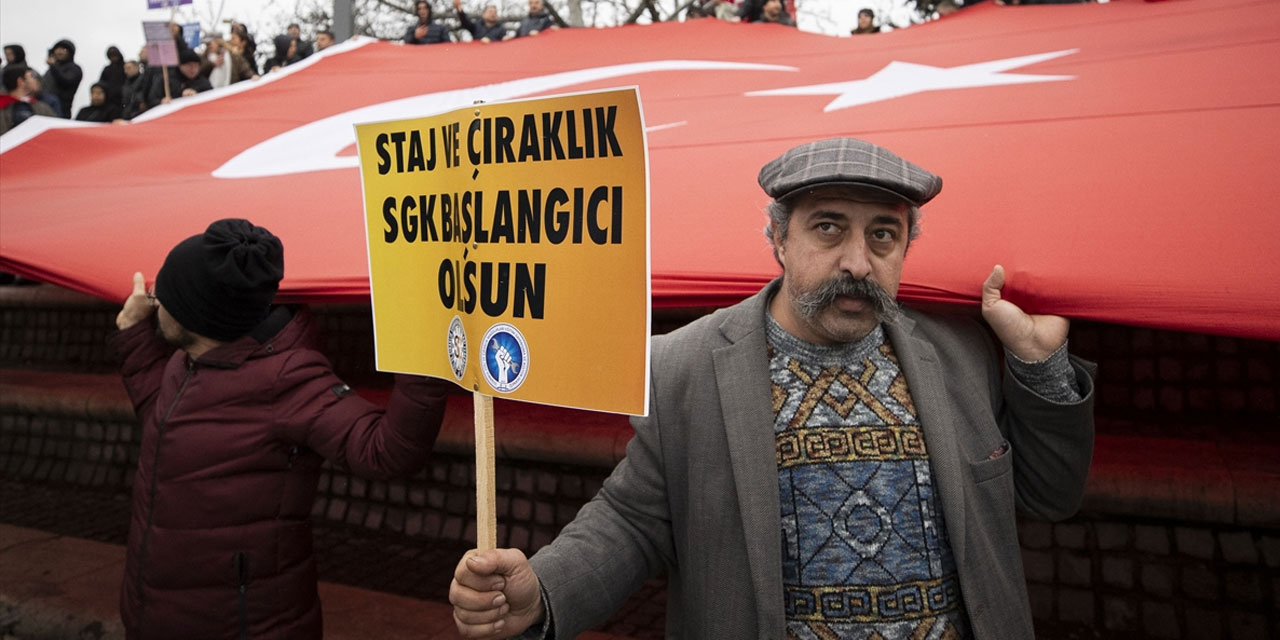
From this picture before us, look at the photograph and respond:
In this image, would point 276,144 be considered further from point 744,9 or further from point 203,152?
point 744,9

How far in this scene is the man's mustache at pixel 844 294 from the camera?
154cm

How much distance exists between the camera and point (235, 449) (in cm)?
230

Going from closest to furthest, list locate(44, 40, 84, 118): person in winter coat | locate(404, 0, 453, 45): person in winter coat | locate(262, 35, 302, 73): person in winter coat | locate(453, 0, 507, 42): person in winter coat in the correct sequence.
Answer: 1. locate(404, 0, 453, 45): person in winter coat
2. locate(453, 0, 507, 42): person in winter coat
3. locate(262, 35, 302, 73): person in winter coat
4. locate(44, 40, 84, 118): person in winter coat

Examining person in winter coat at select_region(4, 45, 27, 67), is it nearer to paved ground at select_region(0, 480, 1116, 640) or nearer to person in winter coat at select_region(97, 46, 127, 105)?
person in winter coat at select_region(97, 46, 127, 105)

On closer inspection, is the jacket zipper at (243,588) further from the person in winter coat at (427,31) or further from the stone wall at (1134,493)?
the person in winter coat at (427,31)

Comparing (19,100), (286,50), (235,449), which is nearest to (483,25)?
(286,50)

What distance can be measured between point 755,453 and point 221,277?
1454 millimetres

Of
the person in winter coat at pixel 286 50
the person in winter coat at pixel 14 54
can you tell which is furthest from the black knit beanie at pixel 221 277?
the person in winter coat at pixel 14 54

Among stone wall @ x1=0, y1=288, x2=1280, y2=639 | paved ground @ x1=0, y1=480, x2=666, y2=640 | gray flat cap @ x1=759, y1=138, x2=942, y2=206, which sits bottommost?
paved ground @ x1=0, y1=480, x2=666, y2=640

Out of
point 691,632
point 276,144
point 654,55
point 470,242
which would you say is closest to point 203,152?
point 276,144

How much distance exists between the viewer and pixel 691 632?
5.33ft

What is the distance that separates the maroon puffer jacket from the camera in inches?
90.1

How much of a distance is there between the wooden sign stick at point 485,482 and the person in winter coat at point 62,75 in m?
10.0

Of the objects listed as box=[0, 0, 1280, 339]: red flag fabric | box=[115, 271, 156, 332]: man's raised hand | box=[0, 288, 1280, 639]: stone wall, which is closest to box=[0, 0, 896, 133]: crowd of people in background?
box=[0, 0, 1280, 339]: red flag fabric
